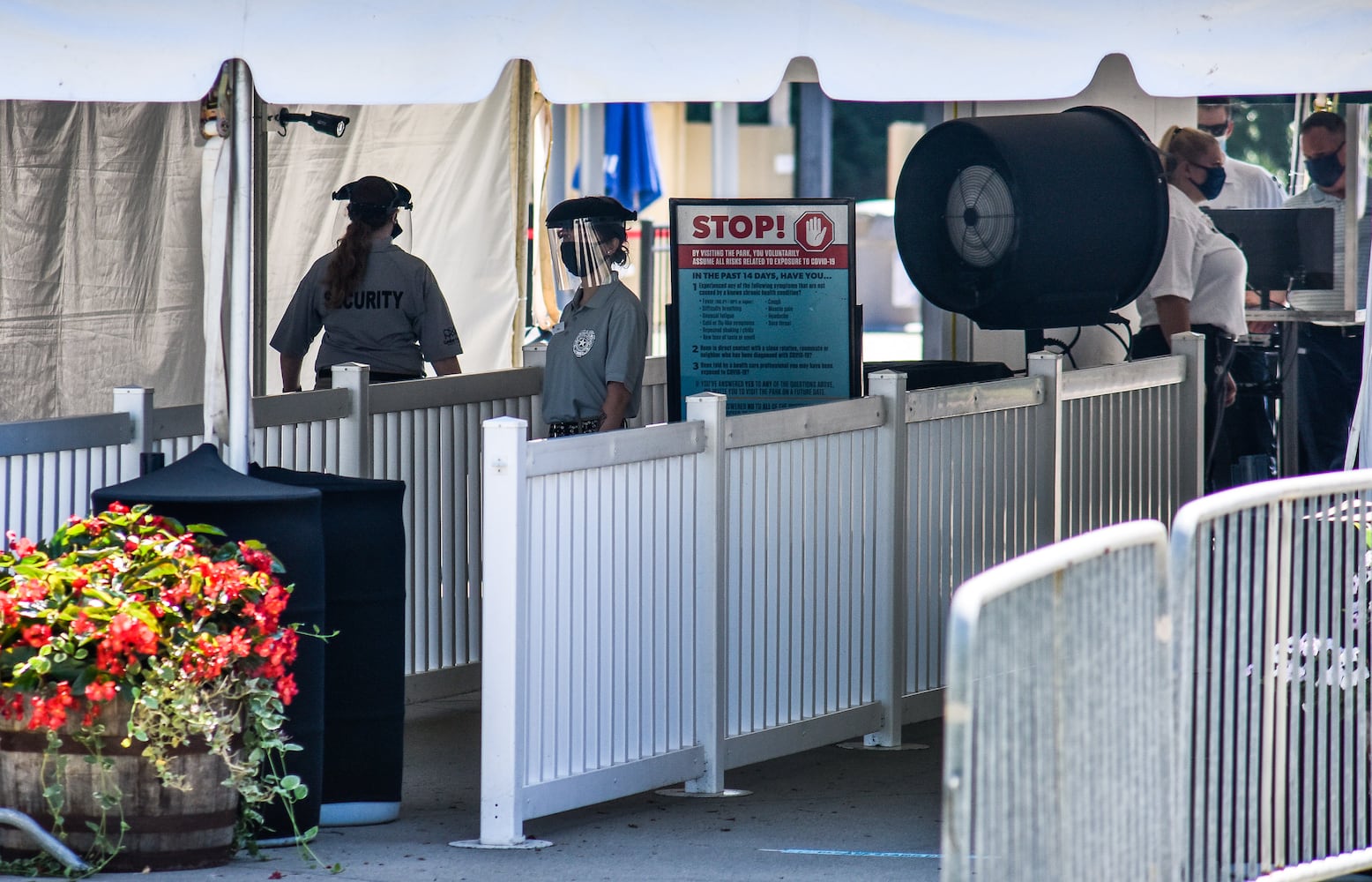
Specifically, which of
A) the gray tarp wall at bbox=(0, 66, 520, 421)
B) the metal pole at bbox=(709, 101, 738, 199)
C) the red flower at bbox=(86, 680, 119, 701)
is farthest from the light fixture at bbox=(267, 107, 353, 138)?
the metal pole at bbox=(709, 101, 738, 199)

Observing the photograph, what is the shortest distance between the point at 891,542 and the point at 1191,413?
6.87 feet

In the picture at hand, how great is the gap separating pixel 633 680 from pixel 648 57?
5.98ft

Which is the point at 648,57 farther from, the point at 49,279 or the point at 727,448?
the point at 49,279

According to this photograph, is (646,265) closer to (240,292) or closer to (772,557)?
(772,557)

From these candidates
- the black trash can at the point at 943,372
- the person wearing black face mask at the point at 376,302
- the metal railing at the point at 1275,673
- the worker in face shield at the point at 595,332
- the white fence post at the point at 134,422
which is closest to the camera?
the metal railing at the point at 1275,673

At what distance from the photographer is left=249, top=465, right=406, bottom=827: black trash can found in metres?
5.85

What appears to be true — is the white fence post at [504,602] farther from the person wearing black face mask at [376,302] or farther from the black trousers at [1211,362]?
the black trousers at [1211,362]

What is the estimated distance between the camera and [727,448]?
6.36 meters

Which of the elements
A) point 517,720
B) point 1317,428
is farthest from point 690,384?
point 1317,428

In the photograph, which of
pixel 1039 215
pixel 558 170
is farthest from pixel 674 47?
pixel 558 170

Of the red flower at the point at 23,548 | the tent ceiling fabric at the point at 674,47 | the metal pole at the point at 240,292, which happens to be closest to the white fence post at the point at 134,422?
the metal pole at the point at 240,292

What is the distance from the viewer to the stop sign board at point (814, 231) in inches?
301

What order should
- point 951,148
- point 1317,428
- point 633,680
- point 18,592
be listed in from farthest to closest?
point 1317,428 → point 951,148 → point 633,680 → point 18,592

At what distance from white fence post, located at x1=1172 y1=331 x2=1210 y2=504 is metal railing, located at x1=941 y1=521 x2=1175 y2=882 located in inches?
166
